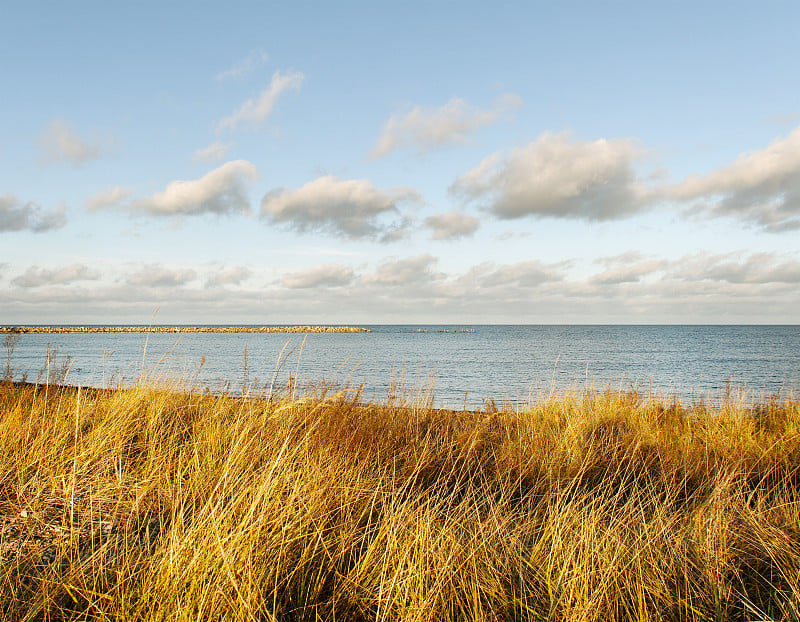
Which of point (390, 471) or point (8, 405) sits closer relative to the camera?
point (390, 471)

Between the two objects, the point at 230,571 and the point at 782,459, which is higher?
the point at 230,571

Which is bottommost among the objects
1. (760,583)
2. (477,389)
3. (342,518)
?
(477,389)

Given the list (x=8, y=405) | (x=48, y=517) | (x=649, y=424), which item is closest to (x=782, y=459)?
(x=649, y=424)

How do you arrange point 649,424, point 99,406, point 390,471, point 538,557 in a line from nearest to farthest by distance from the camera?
point 538,557 → point 390,471 → point 99,406 → point 649,424

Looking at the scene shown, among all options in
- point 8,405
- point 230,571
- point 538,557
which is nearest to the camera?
point 230,571

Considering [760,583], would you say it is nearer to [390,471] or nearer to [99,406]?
[390,471]

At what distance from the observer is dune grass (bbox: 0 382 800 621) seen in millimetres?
2227

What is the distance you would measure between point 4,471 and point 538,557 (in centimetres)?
361

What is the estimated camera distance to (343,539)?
8.86 feet

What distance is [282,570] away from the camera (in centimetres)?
243

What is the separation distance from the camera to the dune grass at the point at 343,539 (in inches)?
87.7

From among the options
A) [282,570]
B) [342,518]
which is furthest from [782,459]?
[282,570]

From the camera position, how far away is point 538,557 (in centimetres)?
274

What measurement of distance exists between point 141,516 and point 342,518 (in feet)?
4.22
